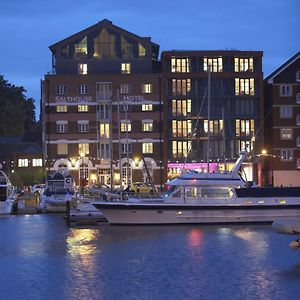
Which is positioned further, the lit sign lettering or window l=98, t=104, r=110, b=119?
window l=98, t=104, r=110, b=119

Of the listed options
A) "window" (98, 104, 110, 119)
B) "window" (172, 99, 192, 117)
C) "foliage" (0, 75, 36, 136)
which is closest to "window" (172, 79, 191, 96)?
"window" (172, 99, 192, 117)

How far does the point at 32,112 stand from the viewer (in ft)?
545

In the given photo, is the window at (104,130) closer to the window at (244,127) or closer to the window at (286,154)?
the window at (244,127)

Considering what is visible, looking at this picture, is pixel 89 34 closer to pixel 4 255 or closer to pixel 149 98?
pixel 149 98

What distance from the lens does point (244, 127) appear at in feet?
318

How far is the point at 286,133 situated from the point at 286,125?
3.57 feet

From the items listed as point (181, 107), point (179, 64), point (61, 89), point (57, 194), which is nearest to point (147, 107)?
point (181, 107)

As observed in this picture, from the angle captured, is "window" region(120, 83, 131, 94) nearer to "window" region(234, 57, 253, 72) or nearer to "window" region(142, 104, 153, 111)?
"window" region(142, 104, 153, 111)

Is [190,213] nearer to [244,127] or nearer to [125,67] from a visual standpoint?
[244,127]

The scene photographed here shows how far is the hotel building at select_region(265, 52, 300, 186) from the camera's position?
94188mm

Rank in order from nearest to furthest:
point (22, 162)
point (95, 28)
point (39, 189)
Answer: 1. point (39, 189)
2. point (95, 28)
3. point (22, 162)

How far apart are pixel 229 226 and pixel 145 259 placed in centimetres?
1676

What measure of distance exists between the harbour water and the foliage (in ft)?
339

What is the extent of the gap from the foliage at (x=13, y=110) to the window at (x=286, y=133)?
7143 centimetres
